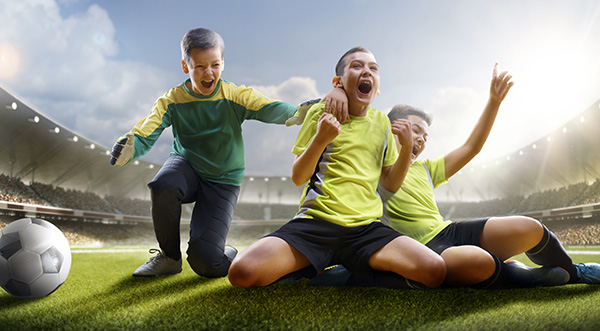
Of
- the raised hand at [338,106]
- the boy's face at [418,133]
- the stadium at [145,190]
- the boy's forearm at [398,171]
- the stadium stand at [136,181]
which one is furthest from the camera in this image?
the stadium stand at [136,181]

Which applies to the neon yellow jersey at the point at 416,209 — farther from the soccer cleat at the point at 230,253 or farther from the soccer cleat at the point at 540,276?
the soccer cleat at the point at 230,253

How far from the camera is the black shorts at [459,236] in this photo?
2.25 metres

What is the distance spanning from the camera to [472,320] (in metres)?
1.54

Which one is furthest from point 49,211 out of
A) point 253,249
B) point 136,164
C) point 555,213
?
point 555,213

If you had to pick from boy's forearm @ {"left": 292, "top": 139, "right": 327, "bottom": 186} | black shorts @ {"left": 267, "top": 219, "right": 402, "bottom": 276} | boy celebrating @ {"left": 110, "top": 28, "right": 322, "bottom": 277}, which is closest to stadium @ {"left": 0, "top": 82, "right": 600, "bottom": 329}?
boy celebrating @ {"left": 110, "top": 28, "right": 322, "bottom": 277}

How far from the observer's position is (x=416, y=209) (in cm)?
244

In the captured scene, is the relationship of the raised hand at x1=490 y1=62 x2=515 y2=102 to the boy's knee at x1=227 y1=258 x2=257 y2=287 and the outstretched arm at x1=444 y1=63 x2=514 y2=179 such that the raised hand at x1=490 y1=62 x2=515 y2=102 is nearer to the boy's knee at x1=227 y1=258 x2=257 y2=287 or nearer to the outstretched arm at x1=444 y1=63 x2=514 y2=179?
the outstretched arm at x1=444 y1=63 x2=514 y2=179

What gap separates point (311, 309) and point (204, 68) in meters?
1.91

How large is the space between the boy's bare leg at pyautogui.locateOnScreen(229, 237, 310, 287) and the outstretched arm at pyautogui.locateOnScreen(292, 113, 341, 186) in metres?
0.38

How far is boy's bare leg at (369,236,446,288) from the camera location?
5.97ft

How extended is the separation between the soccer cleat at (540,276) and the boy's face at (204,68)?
94.3 inches

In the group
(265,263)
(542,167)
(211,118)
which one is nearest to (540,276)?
(265,263)

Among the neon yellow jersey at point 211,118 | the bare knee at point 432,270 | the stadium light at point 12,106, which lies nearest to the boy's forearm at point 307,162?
the bare knee at point 432,270

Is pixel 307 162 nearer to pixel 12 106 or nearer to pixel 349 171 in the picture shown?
pixel 349 171
